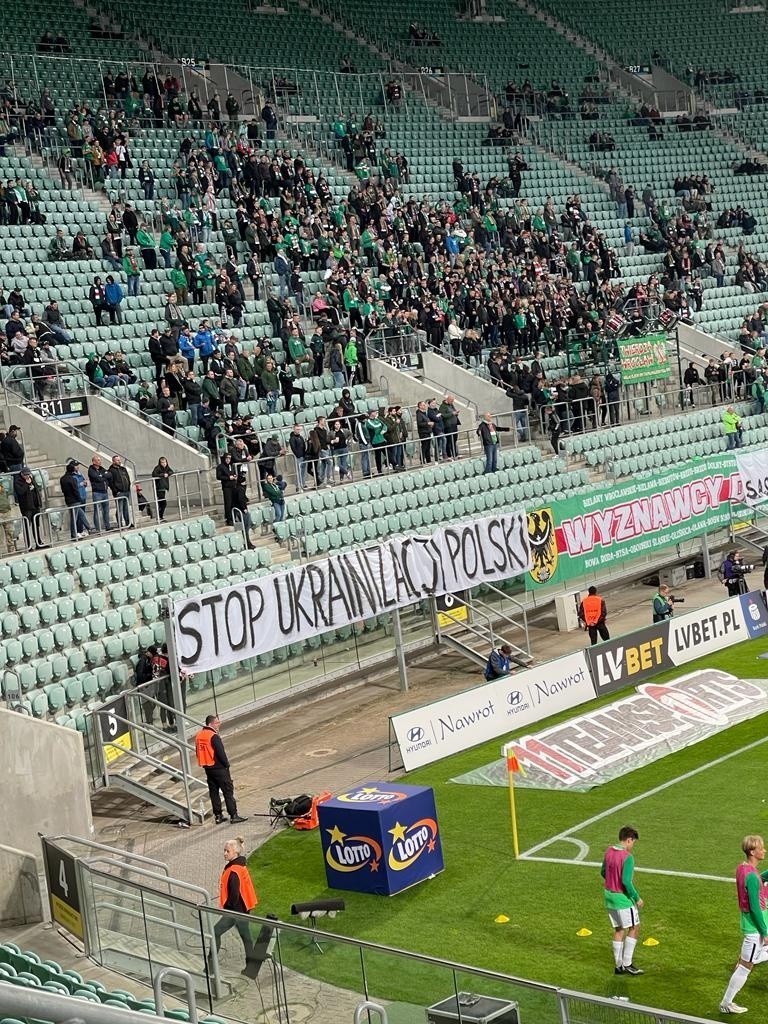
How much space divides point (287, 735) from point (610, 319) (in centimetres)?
1944

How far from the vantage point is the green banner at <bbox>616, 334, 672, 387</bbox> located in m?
37.6

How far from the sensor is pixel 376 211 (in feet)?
132

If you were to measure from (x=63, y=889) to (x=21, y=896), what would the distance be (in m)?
1.01

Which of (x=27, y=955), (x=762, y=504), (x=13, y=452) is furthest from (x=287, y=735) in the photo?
(x=762, y=504)

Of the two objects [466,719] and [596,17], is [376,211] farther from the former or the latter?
[596,17]

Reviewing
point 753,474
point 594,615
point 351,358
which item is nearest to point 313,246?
point 351,358

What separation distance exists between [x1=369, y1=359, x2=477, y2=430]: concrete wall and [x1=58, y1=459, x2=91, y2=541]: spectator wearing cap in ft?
36.4

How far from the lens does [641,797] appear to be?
2027 centimetres

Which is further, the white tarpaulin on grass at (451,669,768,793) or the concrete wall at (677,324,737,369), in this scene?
the concrete wall at (677,324,737,369)

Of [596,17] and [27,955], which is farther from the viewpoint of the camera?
[596,17]

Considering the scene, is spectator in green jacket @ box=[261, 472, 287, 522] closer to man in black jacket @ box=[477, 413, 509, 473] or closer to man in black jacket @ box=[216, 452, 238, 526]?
man in black jacket @ box=[216, 452, 238, 526]

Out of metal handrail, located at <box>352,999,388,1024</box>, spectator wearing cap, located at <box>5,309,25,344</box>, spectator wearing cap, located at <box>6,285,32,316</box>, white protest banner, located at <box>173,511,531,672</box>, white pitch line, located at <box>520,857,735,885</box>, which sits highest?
spectator wearing cap, located at <box>6,285,32,316</box>

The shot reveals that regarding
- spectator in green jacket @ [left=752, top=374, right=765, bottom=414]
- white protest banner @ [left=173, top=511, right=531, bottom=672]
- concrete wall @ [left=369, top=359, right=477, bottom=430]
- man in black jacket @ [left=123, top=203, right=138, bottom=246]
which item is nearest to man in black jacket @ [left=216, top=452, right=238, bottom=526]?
white protest banner @ [left=173, top=511, right=531, bottom=672]

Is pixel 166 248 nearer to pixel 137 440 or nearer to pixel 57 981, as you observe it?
pixel 137 440
